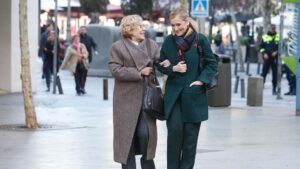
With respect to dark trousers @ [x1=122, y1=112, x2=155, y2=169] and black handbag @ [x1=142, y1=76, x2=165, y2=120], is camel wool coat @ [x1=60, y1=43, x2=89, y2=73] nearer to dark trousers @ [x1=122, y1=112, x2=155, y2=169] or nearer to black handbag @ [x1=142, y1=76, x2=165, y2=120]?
dark trousers @ [x1=122, y1=112, x2=155, y2=169]

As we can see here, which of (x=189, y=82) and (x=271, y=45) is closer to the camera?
(x=189, y=82)

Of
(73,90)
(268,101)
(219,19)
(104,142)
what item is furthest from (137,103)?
(219,19)

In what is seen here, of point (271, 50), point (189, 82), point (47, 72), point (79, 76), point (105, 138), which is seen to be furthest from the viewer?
point (271, 50)

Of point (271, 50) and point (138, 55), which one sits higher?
point (138, 55)

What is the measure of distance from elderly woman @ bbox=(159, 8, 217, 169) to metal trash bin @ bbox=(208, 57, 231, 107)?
35.7 feet

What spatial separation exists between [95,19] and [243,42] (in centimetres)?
944

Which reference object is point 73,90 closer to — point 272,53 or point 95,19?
point 272,53

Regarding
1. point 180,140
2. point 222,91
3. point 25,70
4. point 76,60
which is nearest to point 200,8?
point 222,91

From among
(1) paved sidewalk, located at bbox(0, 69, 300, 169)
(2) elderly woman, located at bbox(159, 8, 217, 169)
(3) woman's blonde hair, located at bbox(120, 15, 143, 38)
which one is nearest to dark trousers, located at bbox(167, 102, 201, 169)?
(2) elderly woman, located at bbox(159, 8, 217, 169)

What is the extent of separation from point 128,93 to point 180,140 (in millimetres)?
683

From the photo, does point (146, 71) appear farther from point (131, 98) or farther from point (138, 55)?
point (131, 98)

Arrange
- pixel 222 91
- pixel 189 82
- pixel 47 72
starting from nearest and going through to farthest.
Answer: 1. pixel 189 82
2. pixel 222 91
3. pixel 47 72

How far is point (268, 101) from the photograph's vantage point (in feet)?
78.8

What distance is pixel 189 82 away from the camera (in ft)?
30.2
